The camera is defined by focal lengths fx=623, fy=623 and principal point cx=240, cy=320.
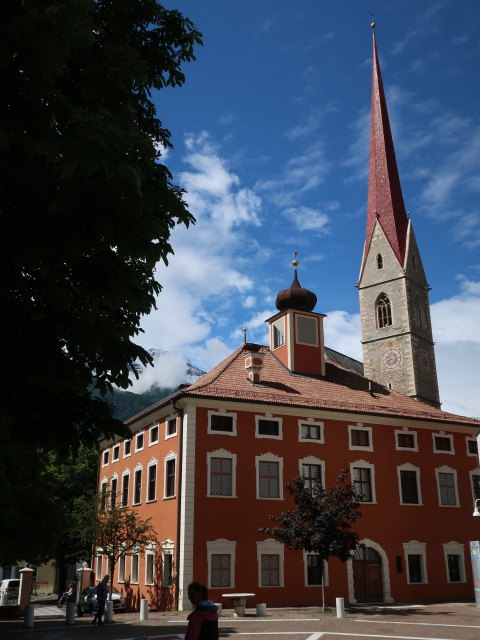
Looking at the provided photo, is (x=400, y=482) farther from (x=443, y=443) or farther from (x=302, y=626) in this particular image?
(x=302, y=626)

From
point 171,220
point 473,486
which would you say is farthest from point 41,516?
point 473,486

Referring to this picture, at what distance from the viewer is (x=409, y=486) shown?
32656 mm

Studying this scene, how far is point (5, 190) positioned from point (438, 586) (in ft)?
103

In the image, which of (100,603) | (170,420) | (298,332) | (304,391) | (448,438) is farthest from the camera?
(298,332)

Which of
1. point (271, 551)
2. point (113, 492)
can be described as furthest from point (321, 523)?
point (113, 492)

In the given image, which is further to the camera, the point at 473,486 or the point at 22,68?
the point at 473,486

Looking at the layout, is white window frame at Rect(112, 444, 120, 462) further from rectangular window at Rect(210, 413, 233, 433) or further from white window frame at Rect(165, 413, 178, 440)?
rectangular window at Rect(210, 413, 233, 433)

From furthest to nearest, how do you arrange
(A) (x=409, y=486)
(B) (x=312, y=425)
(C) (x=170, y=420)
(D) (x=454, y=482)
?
1. (D) (x=454, y=482)
2. (A) (x=409, y=486)
3. (B) (x=312, y=425)
4. (C) (x=170, y=420)

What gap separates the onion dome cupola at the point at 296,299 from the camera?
3841 cm

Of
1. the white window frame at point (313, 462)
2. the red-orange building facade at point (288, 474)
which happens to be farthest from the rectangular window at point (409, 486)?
the white window frame at point (313, 462)

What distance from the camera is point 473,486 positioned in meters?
34.4

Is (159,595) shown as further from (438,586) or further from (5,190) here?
(5,190)

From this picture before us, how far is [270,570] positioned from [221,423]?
6.89 m

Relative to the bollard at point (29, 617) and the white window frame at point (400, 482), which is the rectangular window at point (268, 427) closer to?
the white window frame at point (400, 482)
